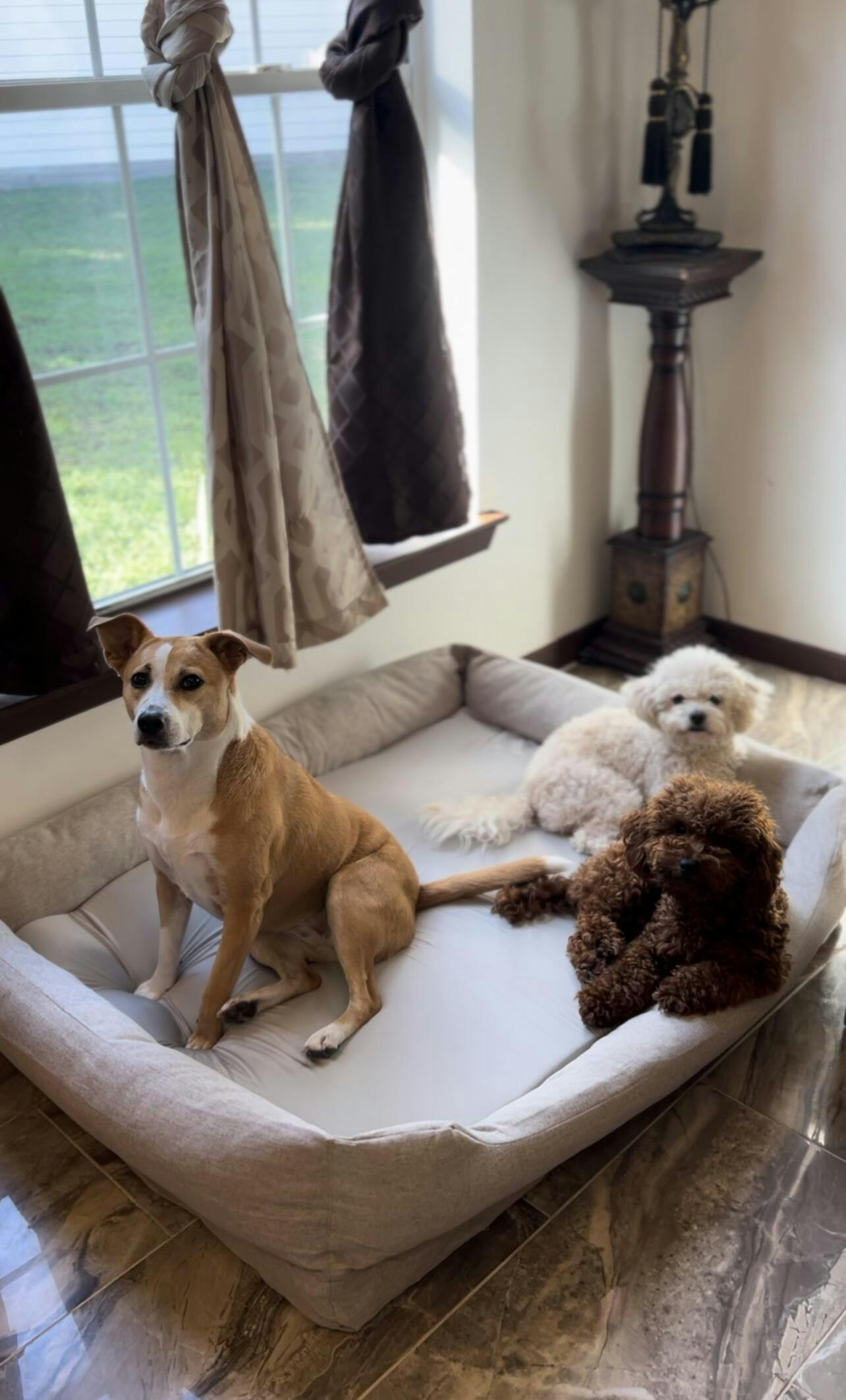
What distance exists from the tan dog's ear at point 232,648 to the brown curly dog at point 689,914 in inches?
26.2

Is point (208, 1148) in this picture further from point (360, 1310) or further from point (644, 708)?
point (644, 708)

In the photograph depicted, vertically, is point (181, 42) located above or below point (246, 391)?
above

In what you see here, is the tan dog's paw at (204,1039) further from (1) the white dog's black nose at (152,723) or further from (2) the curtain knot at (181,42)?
(2) the curtain knot at (181,42)

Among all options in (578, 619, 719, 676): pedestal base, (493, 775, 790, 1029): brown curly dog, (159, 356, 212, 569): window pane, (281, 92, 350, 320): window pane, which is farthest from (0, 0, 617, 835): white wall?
(493, 775, 790, 1029): brown curly dog

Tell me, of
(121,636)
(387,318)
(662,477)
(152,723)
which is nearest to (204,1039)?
(152,723)

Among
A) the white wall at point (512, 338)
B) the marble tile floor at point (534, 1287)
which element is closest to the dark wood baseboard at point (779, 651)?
the white wall at point (512, 338)

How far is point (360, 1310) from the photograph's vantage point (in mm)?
1599

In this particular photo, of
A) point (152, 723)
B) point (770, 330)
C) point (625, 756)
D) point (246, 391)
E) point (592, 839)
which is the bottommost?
point (592, 839)

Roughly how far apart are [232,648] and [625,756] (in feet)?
3.15

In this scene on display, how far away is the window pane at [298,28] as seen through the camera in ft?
8.47

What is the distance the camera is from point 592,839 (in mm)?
2438

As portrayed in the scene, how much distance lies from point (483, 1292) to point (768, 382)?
2.52 metres

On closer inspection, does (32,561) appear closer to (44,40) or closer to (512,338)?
(44,40)

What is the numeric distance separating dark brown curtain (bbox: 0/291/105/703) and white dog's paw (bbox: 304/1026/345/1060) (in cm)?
84
